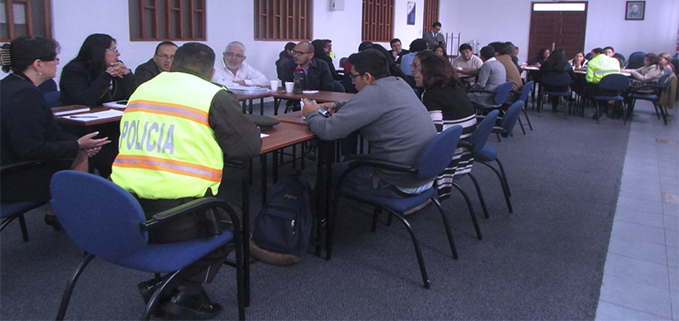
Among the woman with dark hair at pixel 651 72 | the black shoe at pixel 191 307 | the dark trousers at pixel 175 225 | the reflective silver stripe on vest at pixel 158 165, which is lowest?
the black shoe at pixel 191 307

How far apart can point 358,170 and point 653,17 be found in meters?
13.3

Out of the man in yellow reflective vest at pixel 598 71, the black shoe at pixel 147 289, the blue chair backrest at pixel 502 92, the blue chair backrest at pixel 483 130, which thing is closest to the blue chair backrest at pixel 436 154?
the blue chair backrest at pixel 483 130

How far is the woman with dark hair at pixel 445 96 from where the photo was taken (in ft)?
9.86

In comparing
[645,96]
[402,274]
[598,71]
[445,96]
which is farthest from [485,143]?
[645,96]

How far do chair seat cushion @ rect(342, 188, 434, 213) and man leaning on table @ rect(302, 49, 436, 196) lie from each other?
0.10ft

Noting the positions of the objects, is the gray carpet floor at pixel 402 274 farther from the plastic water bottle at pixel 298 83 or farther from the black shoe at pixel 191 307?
the plastic water bottle at pixel 298 83

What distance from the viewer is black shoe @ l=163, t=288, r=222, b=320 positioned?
197cm

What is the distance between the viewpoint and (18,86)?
7.19 ft

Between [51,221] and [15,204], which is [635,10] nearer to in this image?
[51,221]

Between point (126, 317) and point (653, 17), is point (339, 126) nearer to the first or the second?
point (126, 317)

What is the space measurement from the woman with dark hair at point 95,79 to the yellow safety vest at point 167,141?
1.48 metres

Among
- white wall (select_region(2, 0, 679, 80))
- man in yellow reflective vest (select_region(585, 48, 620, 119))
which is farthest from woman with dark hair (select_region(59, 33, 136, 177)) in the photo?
man in yellow reflective vest (select_region(585, 48, 620, 119))

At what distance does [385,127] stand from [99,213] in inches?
53.0

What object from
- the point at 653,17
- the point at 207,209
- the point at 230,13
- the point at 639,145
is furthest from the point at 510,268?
the point at 653,17
